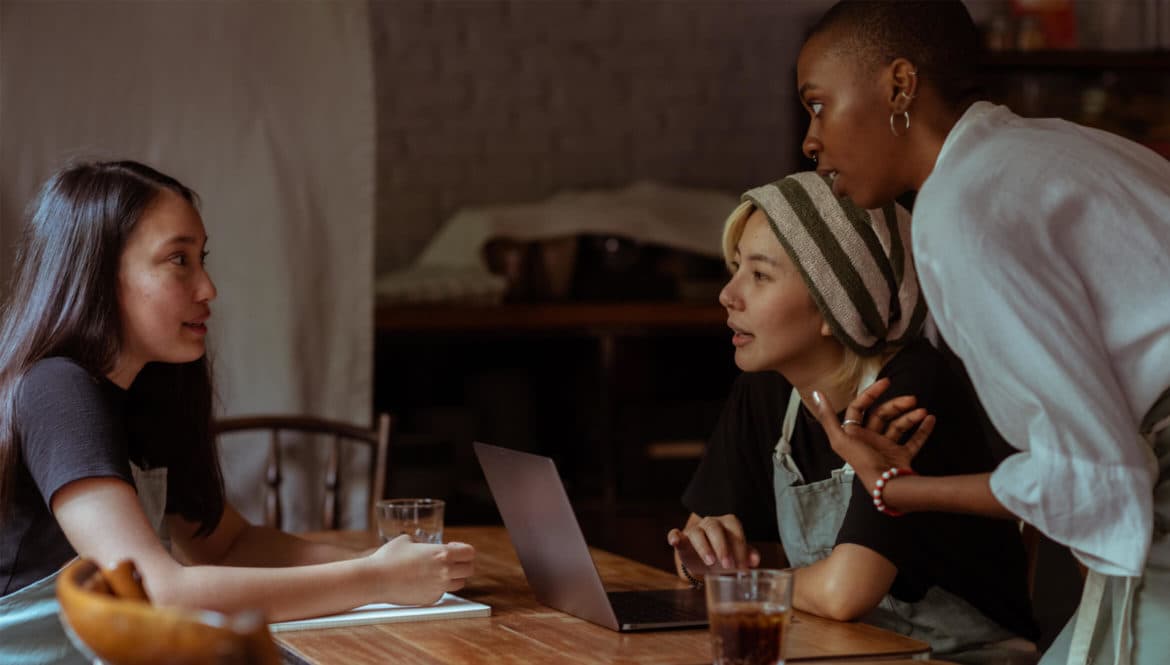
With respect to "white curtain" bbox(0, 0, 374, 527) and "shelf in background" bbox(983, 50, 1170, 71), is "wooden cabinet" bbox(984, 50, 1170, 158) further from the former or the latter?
"white curtain" bbox(0, 0, 374, 527)

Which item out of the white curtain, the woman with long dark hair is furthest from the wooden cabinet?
the woman with long dark hair

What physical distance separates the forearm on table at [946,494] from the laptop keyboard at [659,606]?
0.91 ft

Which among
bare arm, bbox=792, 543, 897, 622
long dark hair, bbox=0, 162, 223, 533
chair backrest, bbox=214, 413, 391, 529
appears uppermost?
long dark hair, bbox=0, 162, 223, 533

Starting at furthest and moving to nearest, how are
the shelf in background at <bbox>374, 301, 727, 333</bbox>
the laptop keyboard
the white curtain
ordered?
the shelf in background at <bbox>374, 301, 727, 333</bbox> < the white curtain < the laptop keyboard

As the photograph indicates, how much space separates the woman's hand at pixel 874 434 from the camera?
1627 millimetres

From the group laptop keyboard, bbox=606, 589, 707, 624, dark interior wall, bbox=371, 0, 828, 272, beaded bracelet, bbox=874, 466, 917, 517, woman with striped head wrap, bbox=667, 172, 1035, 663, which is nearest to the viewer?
beaded bracelet, bbox=874, 466, 917, 517

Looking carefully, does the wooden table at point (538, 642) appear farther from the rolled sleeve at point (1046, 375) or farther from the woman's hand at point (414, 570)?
the rolled sleeve at point (1046, 375)

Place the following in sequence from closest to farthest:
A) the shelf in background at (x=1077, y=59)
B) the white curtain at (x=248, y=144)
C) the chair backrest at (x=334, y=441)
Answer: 1. the chair backrest at (x=334, y=441)
2. the white curtain at (x=248, y=144)
3. the shelf in background at (x=1077, y=59)

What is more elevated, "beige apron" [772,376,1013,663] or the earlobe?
the earlobe

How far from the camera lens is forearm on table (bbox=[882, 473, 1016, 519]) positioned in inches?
58.8

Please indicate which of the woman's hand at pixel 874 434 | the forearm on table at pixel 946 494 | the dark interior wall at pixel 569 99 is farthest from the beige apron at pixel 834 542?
the dark interior wall at pixel 569 99

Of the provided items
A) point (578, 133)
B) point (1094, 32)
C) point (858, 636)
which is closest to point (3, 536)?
point (858, 636)

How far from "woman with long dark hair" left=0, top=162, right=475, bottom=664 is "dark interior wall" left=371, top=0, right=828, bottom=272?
259 cm

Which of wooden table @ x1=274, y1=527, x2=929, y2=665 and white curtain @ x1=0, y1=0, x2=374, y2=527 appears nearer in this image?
wooden table @ x1=274, y1=527, x2=929, y2=665
